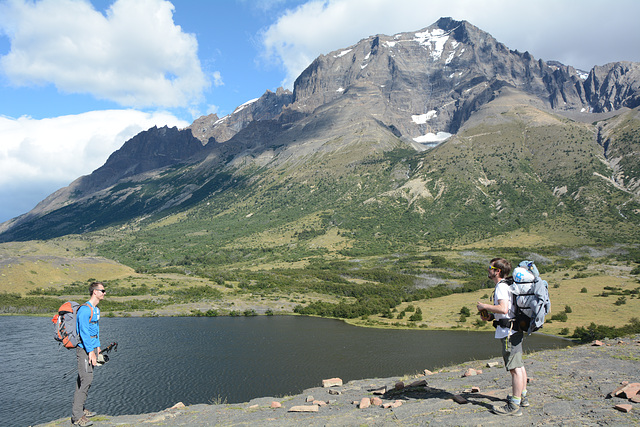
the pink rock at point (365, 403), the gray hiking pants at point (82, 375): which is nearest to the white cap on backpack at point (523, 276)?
the pink rock at point (365, 403)

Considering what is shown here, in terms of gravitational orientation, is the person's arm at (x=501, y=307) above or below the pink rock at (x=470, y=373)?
above

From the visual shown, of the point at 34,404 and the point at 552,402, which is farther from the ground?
the point at 552,402

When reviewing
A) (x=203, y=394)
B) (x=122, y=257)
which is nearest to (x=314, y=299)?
(x=203, y=394)

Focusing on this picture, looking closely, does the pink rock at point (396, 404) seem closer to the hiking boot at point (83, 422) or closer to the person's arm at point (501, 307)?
the person's arm at point (501, 307)

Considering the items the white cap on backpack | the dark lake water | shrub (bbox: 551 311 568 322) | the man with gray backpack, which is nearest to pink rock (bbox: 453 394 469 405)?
the man with gray backpack

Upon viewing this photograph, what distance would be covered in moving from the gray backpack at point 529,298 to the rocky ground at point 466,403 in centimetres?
294

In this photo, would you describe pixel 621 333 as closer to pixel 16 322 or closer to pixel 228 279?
pixel 16 322

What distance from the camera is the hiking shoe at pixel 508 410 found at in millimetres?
11948

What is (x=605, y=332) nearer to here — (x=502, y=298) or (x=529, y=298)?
(x=529, y=298)

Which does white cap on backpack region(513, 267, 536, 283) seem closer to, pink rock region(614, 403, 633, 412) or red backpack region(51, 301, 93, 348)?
pink rock region(614, 403, 633, 412)

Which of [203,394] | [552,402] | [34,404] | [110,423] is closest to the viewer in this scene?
[552,402]

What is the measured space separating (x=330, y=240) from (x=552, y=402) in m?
173

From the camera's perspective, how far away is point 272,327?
6825 centimetres

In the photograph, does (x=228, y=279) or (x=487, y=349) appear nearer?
(x=487, y=349)
